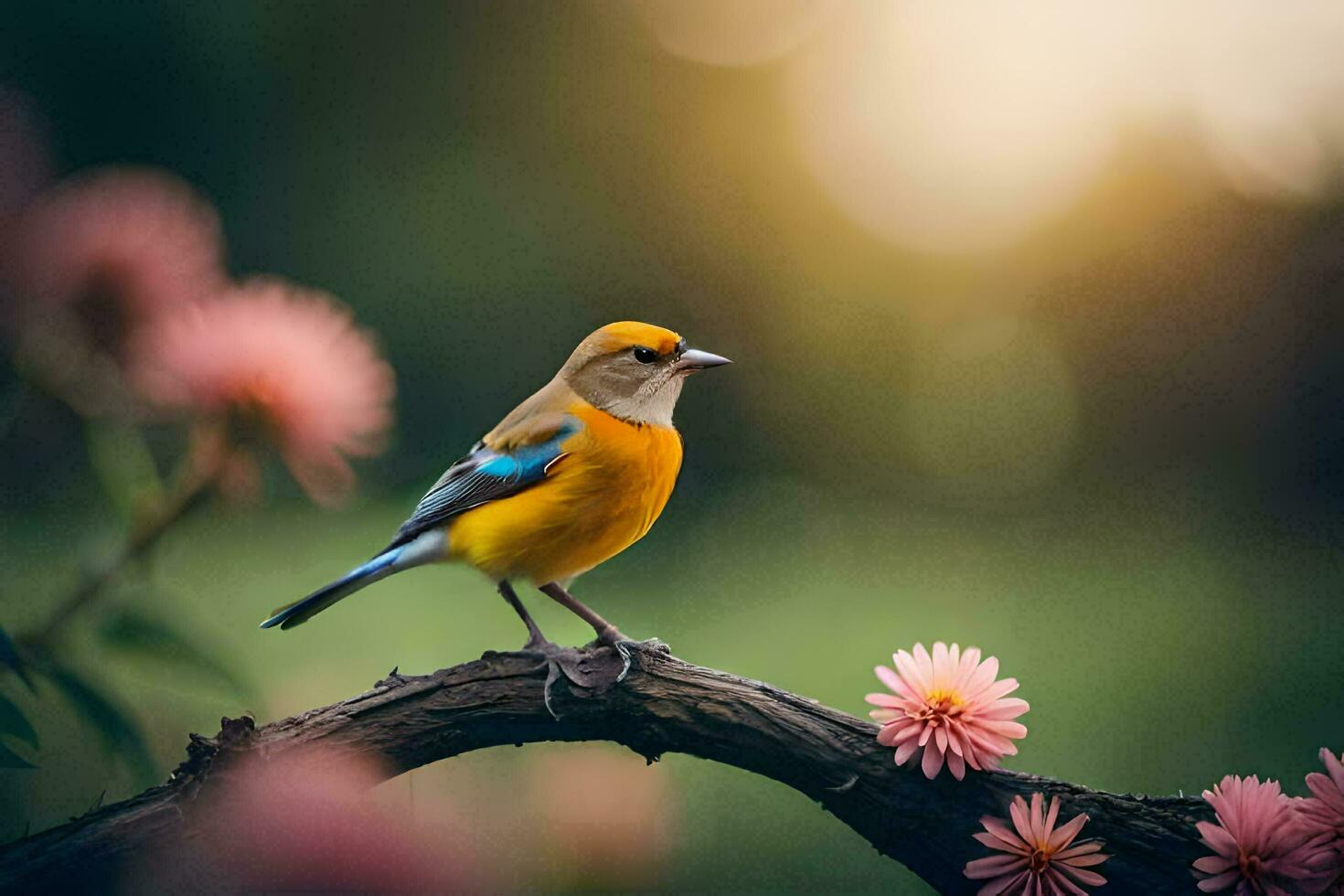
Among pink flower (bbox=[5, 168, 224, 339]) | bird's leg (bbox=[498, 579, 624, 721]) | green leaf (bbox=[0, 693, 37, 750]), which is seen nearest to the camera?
green leaf (bbox=[0, 693, 37, 750])

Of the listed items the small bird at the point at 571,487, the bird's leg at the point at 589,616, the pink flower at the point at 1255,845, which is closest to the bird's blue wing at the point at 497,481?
the small bird at the point at 571,487

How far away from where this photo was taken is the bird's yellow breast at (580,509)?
1082 millimetres

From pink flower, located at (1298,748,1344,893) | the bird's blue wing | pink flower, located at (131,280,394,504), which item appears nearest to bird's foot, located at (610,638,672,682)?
the bird's blue wing

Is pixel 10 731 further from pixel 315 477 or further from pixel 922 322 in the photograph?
pixel 922 322

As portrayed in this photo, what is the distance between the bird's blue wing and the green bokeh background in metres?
0.30

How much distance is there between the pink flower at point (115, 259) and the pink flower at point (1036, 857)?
2.44 ft

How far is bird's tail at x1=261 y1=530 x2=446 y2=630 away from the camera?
3.39 feet

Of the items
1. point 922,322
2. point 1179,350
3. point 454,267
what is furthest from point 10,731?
point 1179,350

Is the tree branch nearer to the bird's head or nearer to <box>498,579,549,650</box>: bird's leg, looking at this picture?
<box>498,579,549,650</box>: bird's leg

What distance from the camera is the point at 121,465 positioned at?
882 millimetres

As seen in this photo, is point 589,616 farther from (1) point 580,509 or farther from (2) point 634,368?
(2) point 634,368

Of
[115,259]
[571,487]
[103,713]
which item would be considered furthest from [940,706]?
[115,259]

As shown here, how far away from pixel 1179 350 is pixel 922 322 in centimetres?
42

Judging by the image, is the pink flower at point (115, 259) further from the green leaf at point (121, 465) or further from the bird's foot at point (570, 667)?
the bird's foot at point (570, 667)
